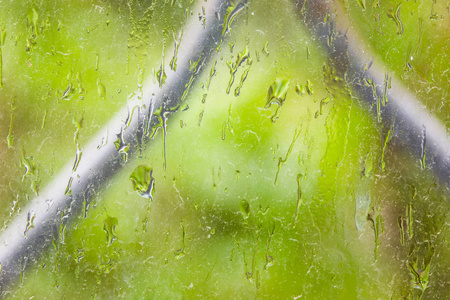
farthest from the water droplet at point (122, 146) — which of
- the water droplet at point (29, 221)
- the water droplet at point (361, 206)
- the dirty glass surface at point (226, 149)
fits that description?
the water droplet at point (361, 206)

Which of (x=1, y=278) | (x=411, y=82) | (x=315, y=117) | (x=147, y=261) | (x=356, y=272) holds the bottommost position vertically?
(x=1, y=278)

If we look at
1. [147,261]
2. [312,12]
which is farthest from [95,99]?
[312,12]

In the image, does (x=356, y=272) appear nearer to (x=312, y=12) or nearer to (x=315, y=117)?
(x=315, y=117)

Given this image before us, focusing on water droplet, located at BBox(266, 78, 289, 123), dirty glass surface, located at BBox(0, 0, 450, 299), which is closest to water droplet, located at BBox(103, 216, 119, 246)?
dirty glass surface, located at BBox(0, 0, 450, 299)

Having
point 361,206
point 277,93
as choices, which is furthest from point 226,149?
point 361,206

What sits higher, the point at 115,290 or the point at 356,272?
the point at 356,272

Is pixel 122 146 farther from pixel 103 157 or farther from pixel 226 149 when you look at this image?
pixel 226 149
